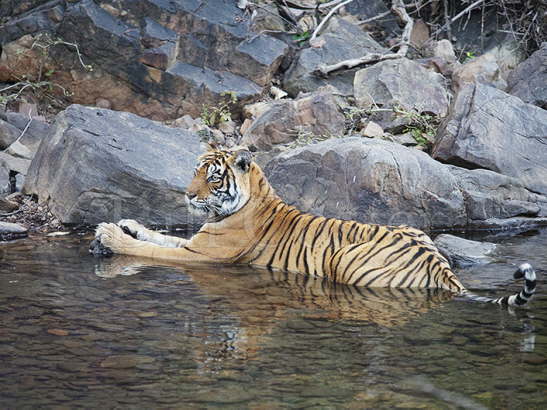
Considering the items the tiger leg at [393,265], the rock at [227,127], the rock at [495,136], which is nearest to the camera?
the tiger leg at [393,265]

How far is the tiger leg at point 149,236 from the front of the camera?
711 centimetres

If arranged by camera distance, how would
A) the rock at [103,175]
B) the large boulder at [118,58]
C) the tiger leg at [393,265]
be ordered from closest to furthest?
the tiger leg at [393,265] → the rock at [103,175] → the large boulder at [118,58]

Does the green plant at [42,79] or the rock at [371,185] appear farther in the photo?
the green plant at [42,79]

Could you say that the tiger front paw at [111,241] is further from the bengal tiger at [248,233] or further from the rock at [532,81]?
the rock at [532,81]

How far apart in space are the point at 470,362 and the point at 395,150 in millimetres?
4467

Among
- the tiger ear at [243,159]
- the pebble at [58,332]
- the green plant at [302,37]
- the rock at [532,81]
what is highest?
the green plant at [302,37]

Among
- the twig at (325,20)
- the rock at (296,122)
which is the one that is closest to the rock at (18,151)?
the rock at (296,122)

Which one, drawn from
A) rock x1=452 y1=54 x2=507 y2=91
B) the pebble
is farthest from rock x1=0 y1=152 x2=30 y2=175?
rock x1=452 y1=54 x2=507 y2=91

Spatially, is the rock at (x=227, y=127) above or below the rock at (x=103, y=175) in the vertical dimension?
above

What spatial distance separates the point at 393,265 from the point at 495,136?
181 inches

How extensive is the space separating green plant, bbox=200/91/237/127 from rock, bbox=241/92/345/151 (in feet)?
3.65

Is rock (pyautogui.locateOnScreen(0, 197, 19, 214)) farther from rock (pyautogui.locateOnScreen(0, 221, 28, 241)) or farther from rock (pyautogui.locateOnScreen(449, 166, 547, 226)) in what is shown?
rock (pyautogui.locateOnScreen(449, 166, 547, 226))

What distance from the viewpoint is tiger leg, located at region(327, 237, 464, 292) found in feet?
19.4

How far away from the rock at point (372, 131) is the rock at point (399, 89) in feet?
1.22
